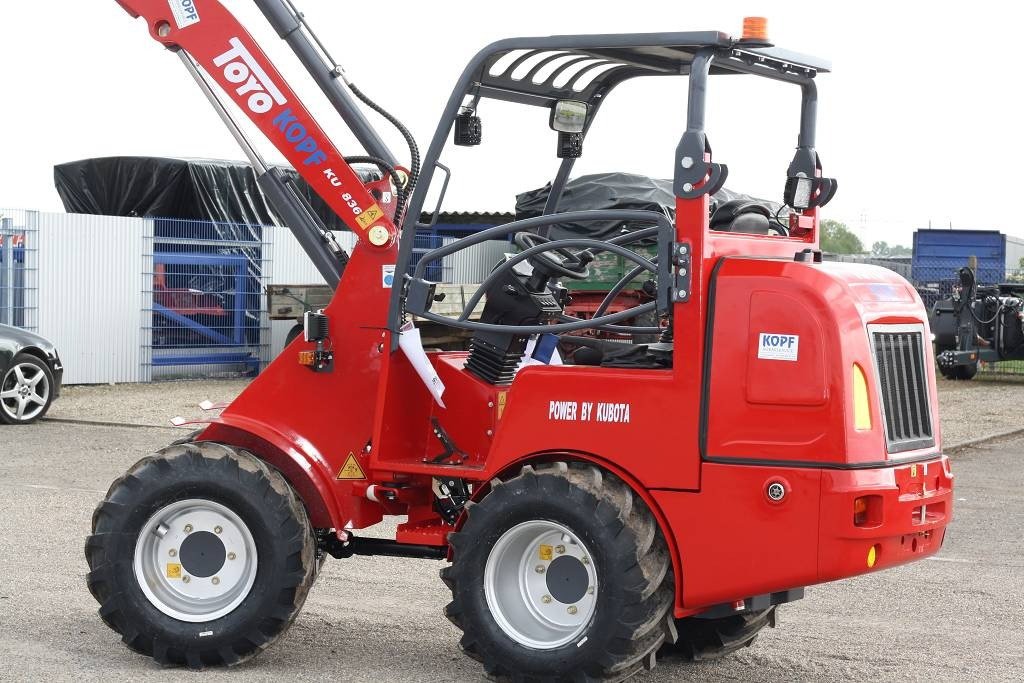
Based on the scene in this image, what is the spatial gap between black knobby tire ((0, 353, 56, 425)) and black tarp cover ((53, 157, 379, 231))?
9.01m

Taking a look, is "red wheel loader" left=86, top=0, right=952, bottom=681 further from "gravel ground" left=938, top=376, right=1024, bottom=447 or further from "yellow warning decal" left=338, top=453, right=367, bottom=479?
"gravel ground" left=938, top=376, right=1024, bottom=447

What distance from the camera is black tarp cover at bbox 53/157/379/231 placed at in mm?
25922

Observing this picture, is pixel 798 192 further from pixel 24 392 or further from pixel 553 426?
pixel 24 392

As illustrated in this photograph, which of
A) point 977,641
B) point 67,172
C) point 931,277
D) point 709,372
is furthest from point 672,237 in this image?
point 931,277

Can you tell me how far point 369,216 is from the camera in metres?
6.69

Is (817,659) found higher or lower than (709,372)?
lower

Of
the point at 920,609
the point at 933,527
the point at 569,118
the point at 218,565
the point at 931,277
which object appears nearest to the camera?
the point at 933,527

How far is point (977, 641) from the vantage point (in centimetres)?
711

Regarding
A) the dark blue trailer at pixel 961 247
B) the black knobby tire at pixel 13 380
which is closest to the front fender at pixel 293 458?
the black knobby tire at pixel 13 380

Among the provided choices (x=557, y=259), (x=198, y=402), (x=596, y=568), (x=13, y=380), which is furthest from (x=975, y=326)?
(x=596, y=568)

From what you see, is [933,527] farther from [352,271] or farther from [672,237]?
[352,271]

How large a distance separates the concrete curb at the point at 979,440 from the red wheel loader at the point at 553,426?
32.3ft

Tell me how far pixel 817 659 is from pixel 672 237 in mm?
2349

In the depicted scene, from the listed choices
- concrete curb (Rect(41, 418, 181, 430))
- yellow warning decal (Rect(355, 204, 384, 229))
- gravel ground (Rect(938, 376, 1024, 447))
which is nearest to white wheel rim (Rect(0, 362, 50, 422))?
concrete curb (Rect(41, 418, 181, 430))
